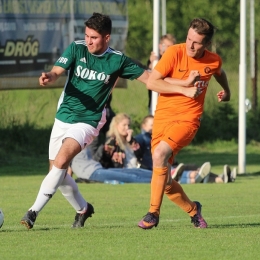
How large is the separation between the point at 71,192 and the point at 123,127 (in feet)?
20.1

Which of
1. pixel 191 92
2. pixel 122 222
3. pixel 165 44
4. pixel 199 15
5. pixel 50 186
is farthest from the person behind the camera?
pixel 199 15

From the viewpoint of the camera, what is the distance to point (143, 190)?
14547 millimetres

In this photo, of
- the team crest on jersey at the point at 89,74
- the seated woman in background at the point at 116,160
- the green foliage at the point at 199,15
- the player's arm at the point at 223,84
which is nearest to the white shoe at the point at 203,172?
the seated woman in background at the point at 116,160

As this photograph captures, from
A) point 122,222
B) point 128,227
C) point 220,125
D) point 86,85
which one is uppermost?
point 86,85

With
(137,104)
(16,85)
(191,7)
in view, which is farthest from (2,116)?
(191,7)

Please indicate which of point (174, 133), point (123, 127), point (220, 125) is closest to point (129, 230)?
point (174, 133)

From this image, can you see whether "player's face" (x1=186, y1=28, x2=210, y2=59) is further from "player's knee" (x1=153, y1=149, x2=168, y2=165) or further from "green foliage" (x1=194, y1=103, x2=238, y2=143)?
"green foliage" (x1=194, y1=103, x2=238, y2=143)

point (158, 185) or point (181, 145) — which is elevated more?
point (181, 145)

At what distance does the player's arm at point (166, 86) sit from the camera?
9312mm

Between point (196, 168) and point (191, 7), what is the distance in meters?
22.5

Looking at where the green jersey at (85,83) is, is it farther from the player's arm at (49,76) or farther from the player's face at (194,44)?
the player's face at (194,44)

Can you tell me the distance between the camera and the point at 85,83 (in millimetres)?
9602

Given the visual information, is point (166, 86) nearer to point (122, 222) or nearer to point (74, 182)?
point (74, 182)

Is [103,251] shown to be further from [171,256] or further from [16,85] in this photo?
[16,85]
